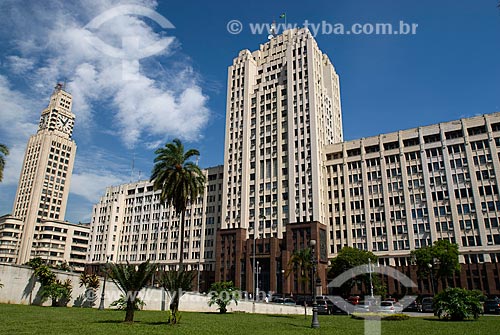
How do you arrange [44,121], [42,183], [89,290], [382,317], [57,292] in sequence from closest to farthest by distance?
1. [382,317]
2. [57,292]
3. [89,290]
4. [42,183]
5. [44,121]

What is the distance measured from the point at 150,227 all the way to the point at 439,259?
82.5 m

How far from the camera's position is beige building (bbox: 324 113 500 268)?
7312 cm

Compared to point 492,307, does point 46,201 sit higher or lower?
higher

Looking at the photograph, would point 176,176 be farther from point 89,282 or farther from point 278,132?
point 278,132

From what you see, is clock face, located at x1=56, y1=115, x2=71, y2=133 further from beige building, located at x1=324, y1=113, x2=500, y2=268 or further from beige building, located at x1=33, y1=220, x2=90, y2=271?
beige building, located at x1=324, y1=113, x2=500, y2=268

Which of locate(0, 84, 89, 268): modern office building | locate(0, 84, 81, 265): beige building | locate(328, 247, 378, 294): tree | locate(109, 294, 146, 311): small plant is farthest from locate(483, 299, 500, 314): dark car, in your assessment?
locate(0, 84, 81, 265): beige building

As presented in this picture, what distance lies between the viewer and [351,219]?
85062mm

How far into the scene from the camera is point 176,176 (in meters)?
53.3

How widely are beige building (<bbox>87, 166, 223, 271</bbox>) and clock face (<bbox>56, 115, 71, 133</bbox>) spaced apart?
4746 cm

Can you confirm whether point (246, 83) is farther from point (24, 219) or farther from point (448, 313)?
point (24, 219)

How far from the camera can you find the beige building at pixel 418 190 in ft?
240

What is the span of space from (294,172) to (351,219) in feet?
54.6

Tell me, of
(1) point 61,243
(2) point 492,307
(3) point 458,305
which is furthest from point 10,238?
(3) point 458,305

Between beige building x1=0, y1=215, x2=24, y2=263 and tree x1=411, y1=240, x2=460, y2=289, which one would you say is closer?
tree x1=411, y1=240, x2=460, y2=289
